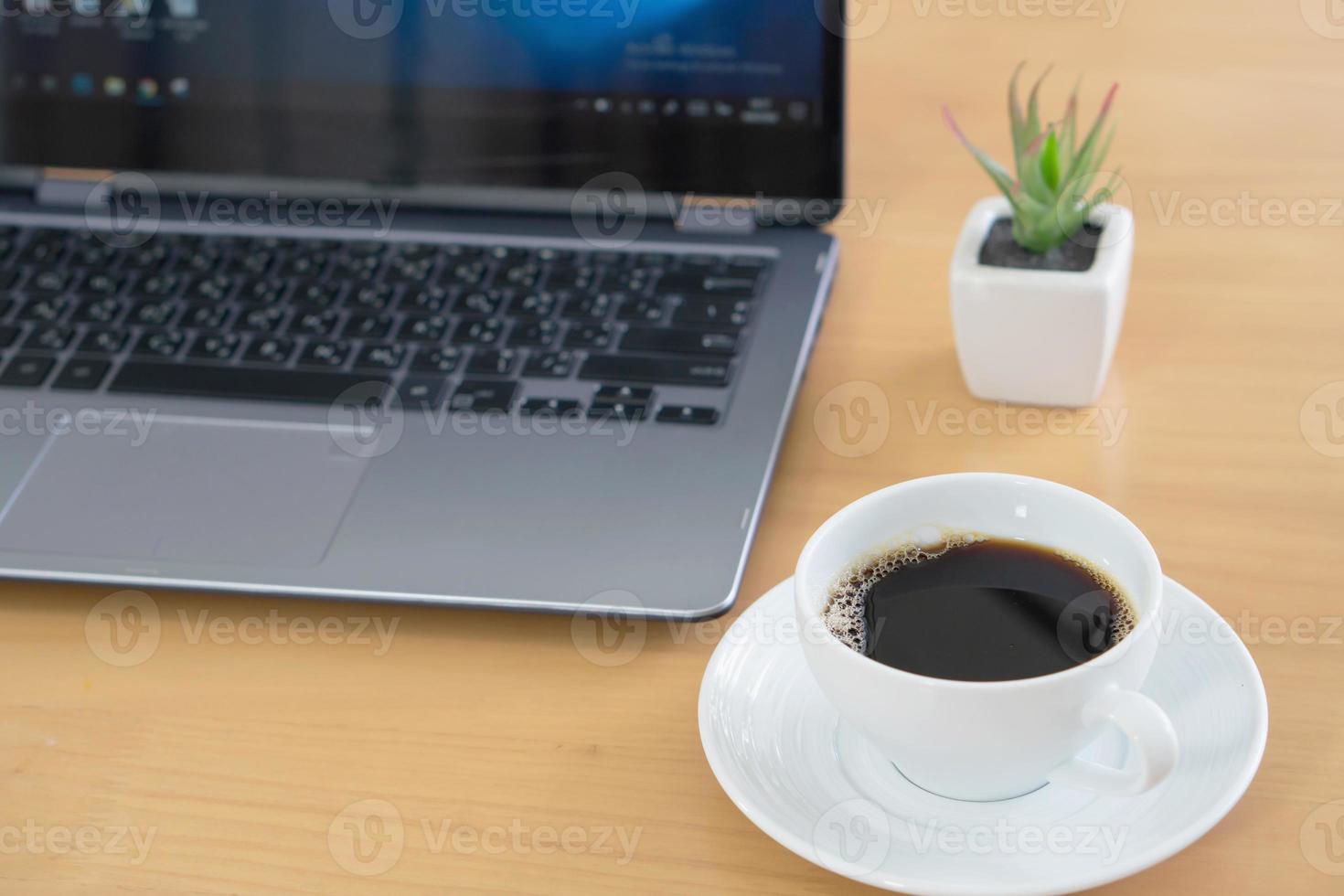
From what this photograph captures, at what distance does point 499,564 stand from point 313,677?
0.08m

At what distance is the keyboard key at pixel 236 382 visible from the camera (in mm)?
651

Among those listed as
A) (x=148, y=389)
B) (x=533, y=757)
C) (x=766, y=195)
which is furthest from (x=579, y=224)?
(x=533, y=757)

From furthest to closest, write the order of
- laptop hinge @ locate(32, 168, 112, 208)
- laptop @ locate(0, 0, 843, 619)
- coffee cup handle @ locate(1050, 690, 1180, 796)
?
laptop hinge @ locate(32, 168, 112, 208)
laptop @ locate(0, 0, 843, 619)
coffee cup handle @ locate(1050, 690, 1180, 796)

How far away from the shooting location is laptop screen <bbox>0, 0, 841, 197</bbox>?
2.29 feet

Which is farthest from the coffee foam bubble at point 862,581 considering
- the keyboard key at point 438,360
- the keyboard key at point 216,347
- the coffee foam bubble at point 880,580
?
the keyboard key at point 216,347

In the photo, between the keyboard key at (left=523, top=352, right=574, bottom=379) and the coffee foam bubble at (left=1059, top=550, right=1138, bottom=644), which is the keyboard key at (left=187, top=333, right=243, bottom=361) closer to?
the keyboard key at (left=523, top=352, right=574, bottom=379)

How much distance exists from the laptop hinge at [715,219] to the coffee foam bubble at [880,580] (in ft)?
0.98

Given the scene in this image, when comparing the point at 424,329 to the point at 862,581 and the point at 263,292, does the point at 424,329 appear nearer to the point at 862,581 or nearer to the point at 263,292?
the point at 263,292

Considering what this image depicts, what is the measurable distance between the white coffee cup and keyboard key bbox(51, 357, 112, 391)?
0.40 metres

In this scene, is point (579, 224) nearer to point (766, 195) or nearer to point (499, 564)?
point (766, 195)

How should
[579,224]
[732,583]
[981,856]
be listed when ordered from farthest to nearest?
[579,224] < [732,583] < [981,856]

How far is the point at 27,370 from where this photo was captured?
67cm

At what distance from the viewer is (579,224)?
0.75 meters

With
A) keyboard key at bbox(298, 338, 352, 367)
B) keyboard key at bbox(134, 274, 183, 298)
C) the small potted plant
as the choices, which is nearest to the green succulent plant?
the small potted plant
